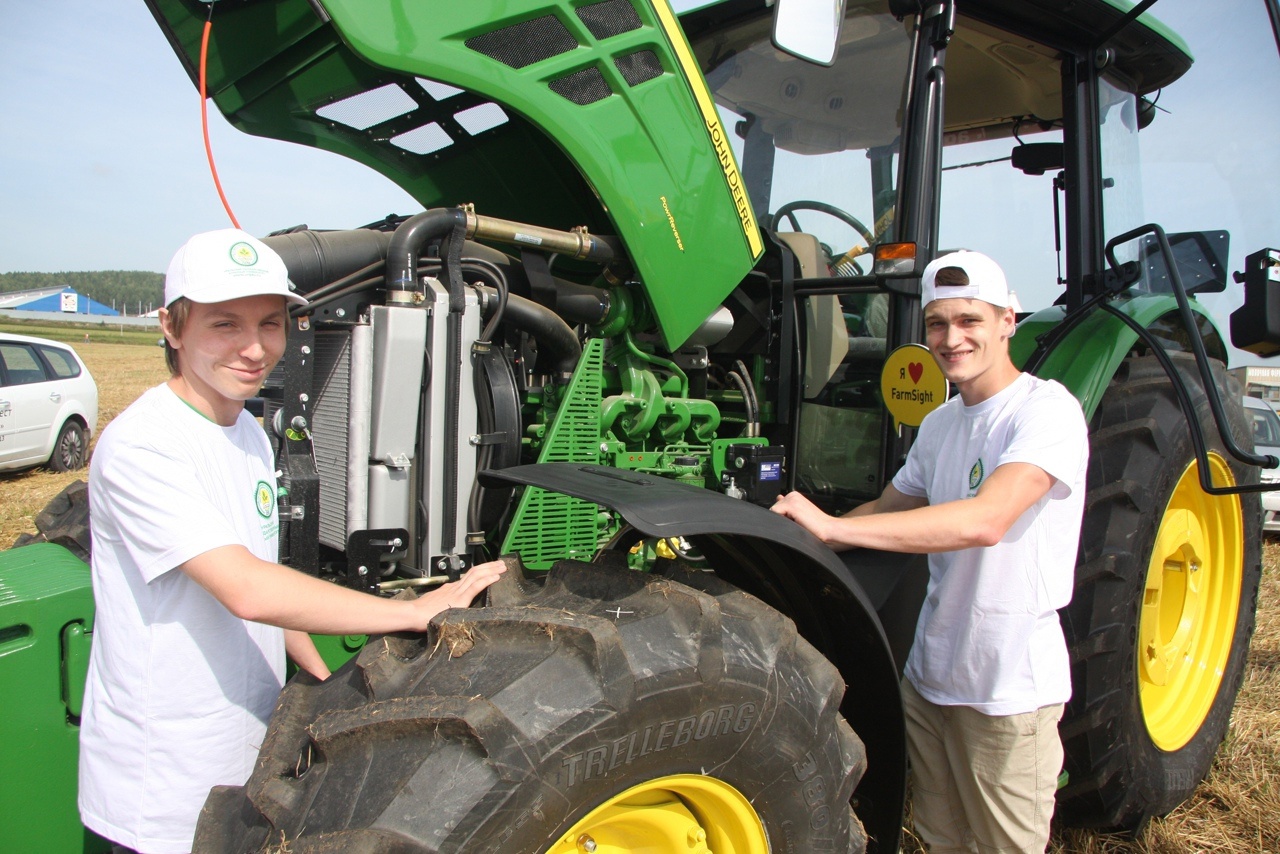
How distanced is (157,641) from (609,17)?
1944 millimetres

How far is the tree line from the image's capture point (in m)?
80.0

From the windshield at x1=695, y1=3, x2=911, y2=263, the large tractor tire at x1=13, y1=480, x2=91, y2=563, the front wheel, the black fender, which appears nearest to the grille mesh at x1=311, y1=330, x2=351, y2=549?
the black fender

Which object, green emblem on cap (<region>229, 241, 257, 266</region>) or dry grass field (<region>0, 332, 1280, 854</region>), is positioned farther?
dry grass field (<region>0, 332, 1280, 854</region>)

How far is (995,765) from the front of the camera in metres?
2.13

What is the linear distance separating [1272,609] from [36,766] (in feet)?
20.8

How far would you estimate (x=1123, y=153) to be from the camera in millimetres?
3439

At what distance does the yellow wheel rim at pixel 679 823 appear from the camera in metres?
1.71

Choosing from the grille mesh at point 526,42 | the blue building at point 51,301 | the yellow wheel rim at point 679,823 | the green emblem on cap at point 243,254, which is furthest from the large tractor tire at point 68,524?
the blue building at point 51,301

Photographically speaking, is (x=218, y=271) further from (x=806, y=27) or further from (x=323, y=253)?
(x=806, y=27)

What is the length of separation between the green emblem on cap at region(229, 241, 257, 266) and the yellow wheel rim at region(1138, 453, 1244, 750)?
2.80 m

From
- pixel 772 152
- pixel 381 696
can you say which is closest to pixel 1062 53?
pixel 772 152

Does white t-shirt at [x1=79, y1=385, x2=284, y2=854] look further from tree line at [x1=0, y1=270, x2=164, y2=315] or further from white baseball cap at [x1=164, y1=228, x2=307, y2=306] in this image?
tree line at [x1=0, y1=270, x2=164, y2=315]

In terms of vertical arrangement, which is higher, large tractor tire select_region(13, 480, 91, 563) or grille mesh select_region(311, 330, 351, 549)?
grille mesh select_region(311, 330, 351, 549)

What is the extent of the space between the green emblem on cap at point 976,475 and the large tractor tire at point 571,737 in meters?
0.62
